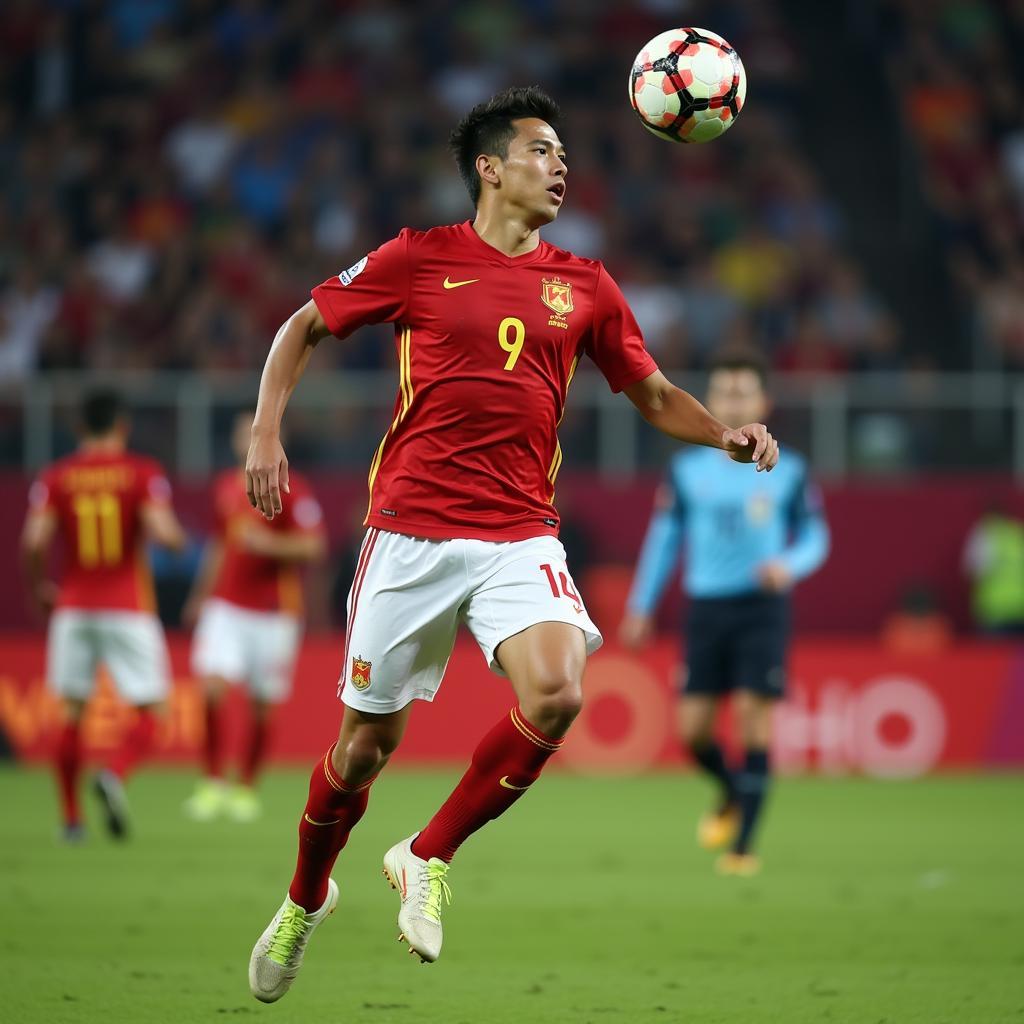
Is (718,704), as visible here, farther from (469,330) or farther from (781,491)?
(469,330)

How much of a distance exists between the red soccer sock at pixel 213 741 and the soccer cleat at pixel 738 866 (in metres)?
4.25

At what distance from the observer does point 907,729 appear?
15977 millimetres

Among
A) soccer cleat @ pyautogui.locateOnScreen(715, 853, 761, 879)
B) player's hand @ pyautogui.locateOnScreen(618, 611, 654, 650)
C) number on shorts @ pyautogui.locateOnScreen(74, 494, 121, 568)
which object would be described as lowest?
soccer cleat @ pyautogui.locateOnScreen(715, 853, 761, 879)

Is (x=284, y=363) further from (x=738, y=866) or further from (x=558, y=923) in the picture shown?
(x=738, y=866)

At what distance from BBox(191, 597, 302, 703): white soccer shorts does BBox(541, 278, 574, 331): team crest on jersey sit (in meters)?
7.52

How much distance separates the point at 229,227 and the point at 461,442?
15.2 m

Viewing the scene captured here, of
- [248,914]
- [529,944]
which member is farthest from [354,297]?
[248,914]

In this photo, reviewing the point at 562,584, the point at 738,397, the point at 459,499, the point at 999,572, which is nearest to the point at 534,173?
the point at 459,499

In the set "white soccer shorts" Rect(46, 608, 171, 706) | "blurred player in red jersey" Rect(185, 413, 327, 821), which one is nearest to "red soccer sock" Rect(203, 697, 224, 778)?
"blurred player in red jersey" Rect(185, 413, 327, 821)

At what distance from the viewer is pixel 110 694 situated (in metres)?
15.7

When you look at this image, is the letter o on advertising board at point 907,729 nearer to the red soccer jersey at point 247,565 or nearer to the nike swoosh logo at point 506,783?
the red soccer jersey at point 247,565

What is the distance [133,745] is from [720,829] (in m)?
3.51

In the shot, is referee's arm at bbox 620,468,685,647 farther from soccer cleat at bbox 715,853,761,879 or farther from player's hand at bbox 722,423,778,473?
player's hand at bbox 722,423,778,473

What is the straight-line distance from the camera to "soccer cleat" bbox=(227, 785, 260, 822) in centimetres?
1236
